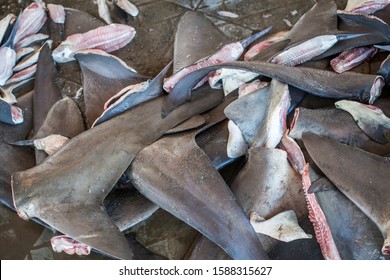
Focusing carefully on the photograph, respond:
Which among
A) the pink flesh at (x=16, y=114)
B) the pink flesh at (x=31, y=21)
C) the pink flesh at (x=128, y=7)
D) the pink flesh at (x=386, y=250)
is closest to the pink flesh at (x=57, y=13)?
the pink flesh at (x=31, y=21)

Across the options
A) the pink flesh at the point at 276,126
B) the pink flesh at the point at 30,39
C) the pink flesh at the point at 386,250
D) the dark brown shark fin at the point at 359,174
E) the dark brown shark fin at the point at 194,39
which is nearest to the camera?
the pink flesh at the point at 386,250

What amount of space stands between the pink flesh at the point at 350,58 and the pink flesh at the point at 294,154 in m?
0.55

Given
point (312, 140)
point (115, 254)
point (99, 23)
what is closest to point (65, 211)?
point (115, 254)

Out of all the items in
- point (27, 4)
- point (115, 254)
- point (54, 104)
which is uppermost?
point (27, 4)

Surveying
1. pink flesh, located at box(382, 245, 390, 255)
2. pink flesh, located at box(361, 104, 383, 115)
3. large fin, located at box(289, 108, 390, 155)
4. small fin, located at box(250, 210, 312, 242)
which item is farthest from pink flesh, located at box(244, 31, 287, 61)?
pink flesh, located at box(382, 245, 390, 255)

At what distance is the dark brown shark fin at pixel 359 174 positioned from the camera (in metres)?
2.08

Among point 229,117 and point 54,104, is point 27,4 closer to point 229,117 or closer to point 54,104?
point 54,104

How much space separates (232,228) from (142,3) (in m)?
1.73

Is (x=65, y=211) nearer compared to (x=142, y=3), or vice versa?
(x=65, y=211)

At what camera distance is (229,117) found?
237 centimetres

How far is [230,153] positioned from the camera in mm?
2414

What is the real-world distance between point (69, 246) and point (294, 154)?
104 cm

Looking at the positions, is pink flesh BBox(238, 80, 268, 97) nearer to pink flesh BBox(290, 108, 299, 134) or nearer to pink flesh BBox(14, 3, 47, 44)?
pink flesh BBox(290, 108, 299, 134)

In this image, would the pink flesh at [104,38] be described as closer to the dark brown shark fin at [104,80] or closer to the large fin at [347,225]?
the dark brown shark fin at [104,80]
